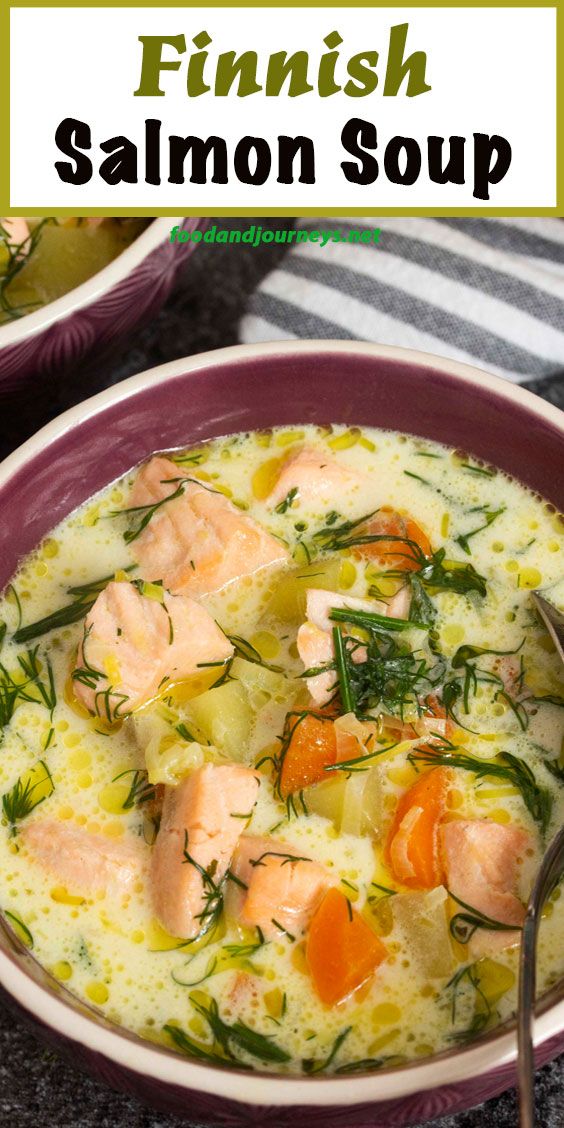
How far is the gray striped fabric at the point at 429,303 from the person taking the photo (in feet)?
11.3

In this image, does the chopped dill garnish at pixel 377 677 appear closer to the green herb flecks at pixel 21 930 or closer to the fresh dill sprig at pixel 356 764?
the fresh dill sprig at pixel 356 764

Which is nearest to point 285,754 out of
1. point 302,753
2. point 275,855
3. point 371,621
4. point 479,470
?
point 302,753

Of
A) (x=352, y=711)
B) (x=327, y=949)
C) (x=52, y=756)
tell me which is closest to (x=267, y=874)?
(x=327, y=949)

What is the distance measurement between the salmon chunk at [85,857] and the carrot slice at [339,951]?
31 centimetres

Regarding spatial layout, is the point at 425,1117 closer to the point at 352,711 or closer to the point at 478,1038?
the point at 478,1038

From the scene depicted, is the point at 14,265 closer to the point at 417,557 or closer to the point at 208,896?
the point at 417,557

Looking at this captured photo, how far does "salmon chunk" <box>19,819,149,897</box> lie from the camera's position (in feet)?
7.45

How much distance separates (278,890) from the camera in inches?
86.8

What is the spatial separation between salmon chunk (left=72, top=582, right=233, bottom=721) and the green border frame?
1.08 meters

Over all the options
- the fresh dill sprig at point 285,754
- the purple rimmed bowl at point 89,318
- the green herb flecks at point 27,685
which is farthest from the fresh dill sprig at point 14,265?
the fresh dill sprig at point 285,754

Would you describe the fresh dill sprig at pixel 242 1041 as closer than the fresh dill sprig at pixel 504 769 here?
Yes

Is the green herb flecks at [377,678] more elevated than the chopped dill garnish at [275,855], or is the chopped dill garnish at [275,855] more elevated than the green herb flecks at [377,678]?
the green herb flecks at [377,678]

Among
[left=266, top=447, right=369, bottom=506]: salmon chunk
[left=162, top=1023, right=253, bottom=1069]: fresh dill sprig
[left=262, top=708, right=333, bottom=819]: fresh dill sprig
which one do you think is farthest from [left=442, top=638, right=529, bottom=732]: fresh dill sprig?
[left=162, top=1023, right=253, bottom=1069]: fresh dill sprig

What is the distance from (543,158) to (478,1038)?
208 centimetres
